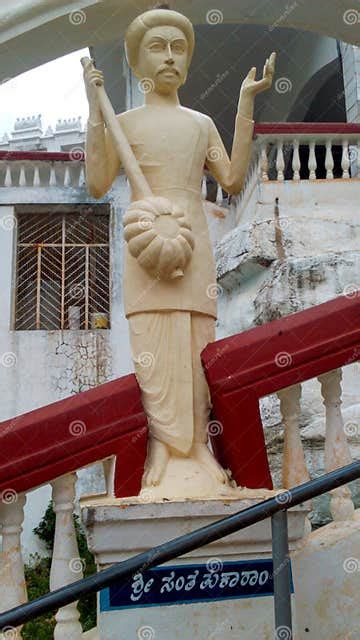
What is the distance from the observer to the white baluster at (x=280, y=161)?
6.76 meters

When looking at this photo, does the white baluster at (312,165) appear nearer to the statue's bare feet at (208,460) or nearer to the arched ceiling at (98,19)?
the arched ceiling at (98,19)

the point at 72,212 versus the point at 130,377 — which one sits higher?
the point at 72,212

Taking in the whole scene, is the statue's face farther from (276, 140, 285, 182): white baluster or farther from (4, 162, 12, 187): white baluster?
(4, 162, 12, 187): white baluster

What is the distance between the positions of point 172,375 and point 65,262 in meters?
5.64

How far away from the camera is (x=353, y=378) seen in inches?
190

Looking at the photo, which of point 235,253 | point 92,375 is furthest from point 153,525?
point 92,375

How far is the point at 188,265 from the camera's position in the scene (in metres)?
2.68

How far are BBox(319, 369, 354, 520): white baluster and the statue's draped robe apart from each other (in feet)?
1.41

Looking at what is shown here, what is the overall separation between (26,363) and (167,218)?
4924 mm

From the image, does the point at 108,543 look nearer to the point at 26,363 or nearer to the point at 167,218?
the point at 167,218

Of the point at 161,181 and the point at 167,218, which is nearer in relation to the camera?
the point at 167,218

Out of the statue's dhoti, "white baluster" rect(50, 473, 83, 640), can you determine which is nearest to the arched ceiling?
the statue's dhoti

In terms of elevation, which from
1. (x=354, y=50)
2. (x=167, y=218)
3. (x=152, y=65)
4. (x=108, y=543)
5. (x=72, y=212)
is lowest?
(x=108, y=543)

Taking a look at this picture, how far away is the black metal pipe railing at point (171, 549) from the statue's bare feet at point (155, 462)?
674mm
